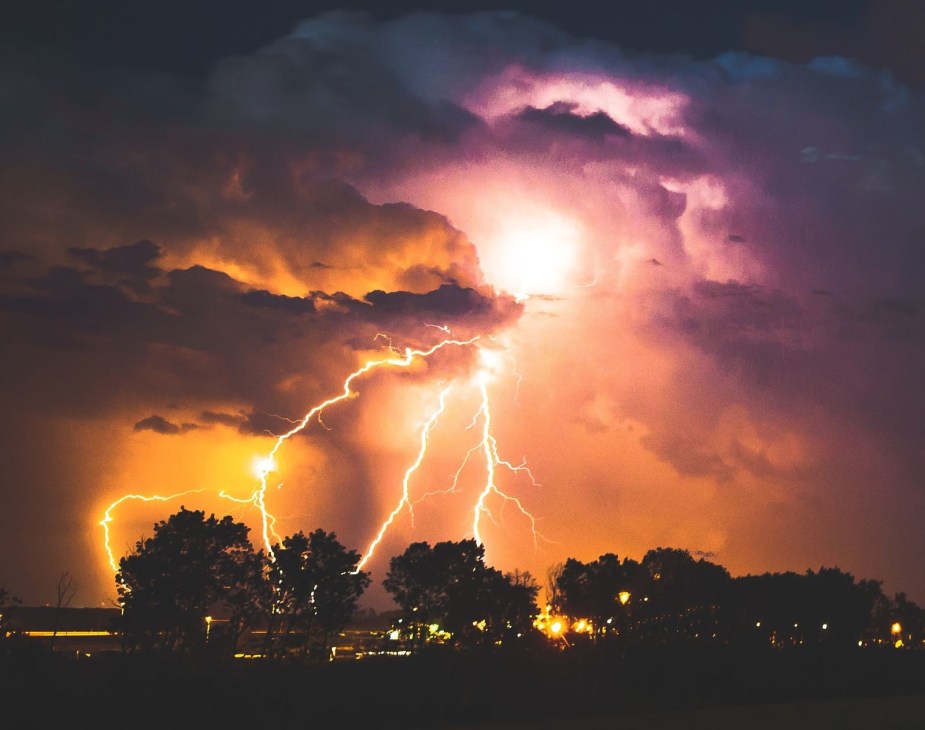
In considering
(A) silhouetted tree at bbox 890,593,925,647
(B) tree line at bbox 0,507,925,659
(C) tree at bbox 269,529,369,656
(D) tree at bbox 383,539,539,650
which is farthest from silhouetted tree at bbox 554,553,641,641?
(A) silhouetted tree at bbox 890,593,925,647

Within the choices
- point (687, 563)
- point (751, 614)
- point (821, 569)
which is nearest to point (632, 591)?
point (687, 563)

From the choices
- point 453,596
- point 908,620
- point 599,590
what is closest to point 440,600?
point 453,596

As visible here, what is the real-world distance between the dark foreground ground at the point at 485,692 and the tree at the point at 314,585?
10385 millimetres

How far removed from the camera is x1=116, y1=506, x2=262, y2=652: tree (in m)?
41.9

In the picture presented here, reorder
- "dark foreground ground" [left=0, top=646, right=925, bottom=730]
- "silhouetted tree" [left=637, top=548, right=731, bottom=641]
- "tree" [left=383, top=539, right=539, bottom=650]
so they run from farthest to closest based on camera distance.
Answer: "silhouetted tree" [left=637, top=548, right=731, bottom=641] < "tree" [left=383, top=539, right=539, bottom=650] < "dark foreground ground" [left=0, top=646, right=925, bottom=730]

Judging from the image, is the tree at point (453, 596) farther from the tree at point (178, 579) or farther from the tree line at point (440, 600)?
the tree at point (178, 579)

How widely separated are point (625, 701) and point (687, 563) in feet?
120

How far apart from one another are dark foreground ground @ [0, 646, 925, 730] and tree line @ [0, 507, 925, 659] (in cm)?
345

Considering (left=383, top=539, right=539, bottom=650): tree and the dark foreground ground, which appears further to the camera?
(left=383, top=539, right=539, bottom=650): tree

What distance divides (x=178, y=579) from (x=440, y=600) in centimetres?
1610

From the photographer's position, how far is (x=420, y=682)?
116 feet

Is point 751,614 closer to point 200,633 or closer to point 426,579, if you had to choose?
point 426,579

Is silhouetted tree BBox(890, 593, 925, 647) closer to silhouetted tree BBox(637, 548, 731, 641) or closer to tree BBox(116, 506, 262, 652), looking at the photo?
silhouetted tree BBox(637, 548, 731, 641)

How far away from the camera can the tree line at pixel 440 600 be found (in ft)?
141
